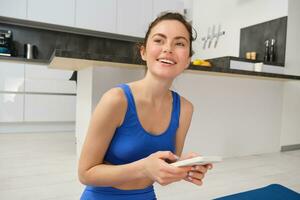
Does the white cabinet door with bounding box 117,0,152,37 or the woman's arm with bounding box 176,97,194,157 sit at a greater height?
the white cabinet door with bounding box 117,0,152,37

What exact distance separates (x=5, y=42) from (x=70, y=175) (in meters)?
2.76

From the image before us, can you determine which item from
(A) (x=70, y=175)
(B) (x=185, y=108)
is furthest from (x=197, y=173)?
(A) (x=70, y=175)

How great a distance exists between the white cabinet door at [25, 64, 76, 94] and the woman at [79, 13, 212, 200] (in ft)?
10.6

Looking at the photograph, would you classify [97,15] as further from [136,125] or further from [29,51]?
[136,125]

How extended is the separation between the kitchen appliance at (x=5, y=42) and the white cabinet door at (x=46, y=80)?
0.40m

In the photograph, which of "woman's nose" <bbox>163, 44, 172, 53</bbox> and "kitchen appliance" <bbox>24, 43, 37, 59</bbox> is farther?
"kitchen appliance" <bbox>24, 43, 37, 59</bbox>

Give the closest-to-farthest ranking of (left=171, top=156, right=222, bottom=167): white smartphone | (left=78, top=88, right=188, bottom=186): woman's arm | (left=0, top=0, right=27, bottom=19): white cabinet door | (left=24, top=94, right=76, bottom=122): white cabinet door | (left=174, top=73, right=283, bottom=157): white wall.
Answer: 1. (left=171, top=156, right=222, bottom=167): white smartphone
2. (left=78, top=88, right=188, bottom=186): woman's arm
3. (left=174, top=73, right=283, bottom=157): white wall
4. (left=0, top=0, right=27, bottom=19): white cabinet door
5. (left=24, top=94, right=76, bottom=122): white cabinet door

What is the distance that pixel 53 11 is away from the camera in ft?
12.6

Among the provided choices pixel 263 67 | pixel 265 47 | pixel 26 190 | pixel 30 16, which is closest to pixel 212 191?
pixel 26 190

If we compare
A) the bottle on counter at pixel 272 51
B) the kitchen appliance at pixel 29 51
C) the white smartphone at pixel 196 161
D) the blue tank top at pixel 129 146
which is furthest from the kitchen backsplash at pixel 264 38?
the kitchen appliance at pixel 29 51

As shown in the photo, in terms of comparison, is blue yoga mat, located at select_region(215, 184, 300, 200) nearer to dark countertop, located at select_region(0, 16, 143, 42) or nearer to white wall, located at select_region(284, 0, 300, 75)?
Answer: white wall, located at select_region(284, 0, 300, 75)

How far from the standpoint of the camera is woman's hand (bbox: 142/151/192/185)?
57cm

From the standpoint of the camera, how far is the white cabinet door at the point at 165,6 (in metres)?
4.61

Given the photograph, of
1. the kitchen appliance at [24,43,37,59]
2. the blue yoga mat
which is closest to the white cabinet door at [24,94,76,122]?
the kitchen appliance at [24,43,37,59]
